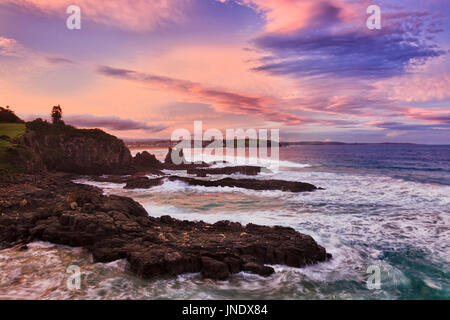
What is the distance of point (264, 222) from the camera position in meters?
17.1

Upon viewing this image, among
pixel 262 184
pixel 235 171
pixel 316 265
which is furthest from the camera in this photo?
pixel 235 171

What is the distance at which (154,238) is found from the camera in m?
12.0

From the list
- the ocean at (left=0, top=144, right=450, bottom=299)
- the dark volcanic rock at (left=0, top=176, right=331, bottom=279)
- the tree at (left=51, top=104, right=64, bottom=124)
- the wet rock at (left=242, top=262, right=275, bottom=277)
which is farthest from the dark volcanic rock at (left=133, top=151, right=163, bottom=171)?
the wet rock at (left=242, top=262, right=275, bottom=277)

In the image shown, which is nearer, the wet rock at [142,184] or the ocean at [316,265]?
the ocean at [316,265]

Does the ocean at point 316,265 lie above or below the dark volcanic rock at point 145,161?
below

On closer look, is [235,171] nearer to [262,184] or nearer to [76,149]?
[262,184]

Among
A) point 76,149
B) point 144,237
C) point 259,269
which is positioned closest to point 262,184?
point 144,237

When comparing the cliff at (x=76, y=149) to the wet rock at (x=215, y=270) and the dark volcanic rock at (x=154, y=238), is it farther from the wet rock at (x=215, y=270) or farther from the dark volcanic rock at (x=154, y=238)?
the wet rock at (x=215, y=270)

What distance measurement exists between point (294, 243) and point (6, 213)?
15.5m

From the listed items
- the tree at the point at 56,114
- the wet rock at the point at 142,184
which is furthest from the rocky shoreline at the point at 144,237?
the tree at the point at 56,114

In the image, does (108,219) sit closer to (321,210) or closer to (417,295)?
(417,295)

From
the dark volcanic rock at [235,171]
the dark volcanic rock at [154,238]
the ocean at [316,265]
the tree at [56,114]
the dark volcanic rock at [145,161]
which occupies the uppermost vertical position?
the tree at [56,114]

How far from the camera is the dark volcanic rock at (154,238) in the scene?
9875 mm
